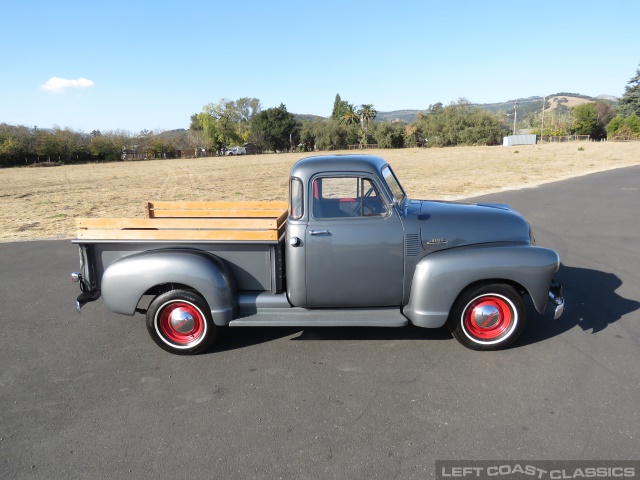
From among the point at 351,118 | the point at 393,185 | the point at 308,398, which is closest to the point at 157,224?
the point at 308,398

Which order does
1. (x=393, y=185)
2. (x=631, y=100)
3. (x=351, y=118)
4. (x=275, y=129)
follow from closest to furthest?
1. (x=393, y=185)
2. (x=631, y=100)
3. (x=275, y=129)
4. (x=351, y=118)

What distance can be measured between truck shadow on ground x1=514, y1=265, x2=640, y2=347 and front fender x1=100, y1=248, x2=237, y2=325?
2.87m

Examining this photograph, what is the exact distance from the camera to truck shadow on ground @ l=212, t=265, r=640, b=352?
4.35 meters

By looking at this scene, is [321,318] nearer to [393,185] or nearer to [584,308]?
[393,185]

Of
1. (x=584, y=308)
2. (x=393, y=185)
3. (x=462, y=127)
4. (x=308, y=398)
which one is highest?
(x=462, y=127)

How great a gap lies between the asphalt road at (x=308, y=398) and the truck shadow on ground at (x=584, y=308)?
3cm

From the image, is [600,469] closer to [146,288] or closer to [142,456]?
[142,456]

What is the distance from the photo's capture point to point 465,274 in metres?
3.84

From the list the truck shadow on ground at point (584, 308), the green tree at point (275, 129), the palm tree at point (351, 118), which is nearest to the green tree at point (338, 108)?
the palm tree at point (351, 118)

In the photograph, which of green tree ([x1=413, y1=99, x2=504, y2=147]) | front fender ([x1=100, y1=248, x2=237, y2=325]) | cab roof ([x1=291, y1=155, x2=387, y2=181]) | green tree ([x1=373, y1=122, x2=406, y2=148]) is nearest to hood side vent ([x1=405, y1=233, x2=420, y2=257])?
cab roof ([x1=291, y1=155, x2=387, y2=181])

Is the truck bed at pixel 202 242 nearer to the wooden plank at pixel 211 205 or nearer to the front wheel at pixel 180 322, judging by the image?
the front wheel at pixel 180 322

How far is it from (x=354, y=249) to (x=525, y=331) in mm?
2047

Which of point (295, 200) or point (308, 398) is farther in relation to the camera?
point (295, 200)

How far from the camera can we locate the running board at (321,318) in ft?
12.9
